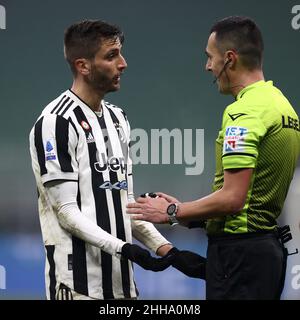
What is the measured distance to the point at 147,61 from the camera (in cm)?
531

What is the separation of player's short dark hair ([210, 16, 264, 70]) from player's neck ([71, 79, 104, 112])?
601 mm

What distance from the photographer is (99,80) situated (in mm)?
3537

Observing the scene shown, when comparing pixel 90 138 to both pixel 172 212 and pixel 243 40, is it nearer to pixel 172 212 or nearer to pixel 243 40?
pixel 172 212

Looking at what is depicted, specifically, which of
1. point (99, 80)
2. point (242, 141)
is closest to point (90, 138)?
point (99, 80)

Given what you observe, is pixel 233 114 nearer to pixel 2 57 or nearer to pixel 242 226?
pixel 242 226

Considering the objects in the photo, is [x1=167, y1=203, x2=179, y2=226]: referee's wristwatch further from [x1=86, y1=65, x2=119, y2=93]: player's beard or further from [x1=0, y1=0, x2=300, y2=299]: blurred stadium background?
[x1=0, y1=0, x2=300, y2=299]: blurred stadium background

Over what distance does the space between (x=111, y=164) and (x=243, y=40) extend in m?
0.71

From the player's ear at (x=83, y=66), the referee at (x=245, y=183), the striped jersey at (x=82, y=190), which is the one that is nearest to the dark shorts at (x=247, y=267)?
the referee at (x=245, y=183)

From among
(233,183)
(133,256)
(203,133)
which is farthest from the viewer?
(203,133)

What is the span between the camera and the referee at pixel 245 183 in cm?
296

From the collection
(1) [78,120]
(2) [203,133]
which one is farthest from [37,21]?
(1) [78,120]

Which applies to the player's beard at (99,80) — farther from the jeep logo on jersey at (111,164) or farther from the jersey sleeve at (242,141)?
the jersey sleeve at (242,141)

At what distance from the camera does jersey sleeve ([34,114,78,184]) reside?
330 centimetres

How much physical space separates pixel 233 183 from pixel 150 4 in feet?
8.45
